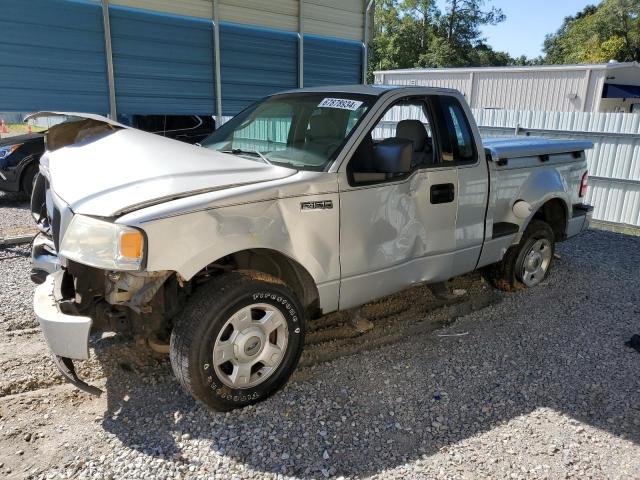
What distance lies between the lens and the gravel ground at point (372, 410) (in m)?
2.94

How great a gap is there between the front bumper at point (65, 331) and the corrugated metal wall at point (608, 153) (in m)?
10.6

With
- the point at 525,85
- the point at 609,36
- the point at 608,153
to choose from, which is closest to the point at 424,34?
the point at 609,36

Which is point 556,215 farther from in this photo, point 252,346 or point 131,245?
point 131,245

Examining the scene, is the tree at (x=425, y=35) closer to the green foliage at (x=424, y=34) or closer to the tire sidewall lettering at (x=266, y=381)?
the green foliage at (x=424, y=34)

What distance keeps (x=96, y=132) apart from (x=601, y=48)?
158ft

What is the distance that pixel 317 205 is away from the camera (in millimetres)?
3484

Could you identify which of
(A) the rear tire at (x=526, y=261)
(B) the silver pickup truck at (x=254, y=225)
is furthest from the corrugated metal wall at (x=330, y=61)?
(A) the rear tire at (x=526, y=261)

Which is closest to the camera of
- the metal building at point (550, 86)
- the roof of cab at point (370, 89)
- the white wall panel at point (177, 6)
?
the roof of cab at point (370, 89)

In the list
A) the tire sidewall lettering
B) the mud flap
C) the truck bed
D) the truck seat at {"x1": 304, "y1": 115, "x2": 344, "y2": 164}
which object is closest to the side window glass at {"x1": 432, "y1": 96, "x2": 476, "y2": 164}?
the truck bed

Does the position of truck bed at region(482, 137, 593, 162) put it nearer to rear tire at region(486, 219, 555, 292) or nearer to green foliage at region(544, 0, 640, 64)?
rear tire at region(486, 219, 555, 292)

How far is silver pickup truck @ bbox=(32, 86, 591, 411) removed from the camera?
2.99 metres

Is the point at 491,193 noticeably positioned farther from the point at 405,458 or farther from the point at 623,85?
the point at 623,85

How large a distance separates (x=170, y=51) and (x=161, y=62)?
237 millimetres

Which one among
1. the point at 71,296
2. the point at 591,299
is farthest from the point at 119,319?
the point at 591,299
